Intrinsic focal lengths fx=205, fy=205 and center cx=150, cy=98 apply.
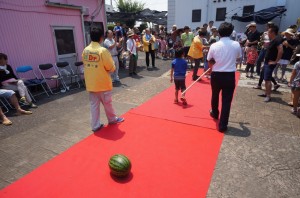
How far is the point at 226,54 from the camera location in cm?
383

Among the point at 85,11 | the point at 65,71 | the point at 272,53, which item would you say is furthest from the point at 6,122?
the point at 272,53

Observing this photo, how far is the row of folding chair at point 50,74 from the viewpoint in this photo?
6.38 metres

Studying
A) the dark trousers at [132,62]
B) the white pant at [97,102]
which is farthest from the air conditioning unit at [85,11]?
the white pant at [97,102]

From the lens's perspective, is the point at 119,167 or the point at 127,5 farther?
the point at 127,5

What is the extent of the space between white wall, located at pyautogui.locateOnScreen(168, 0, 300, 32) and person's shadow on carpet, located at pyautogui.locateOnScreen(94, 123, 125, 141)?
59.7 ft

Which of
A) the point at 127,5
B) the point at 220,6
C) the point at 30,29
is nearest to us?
the point at 30,29

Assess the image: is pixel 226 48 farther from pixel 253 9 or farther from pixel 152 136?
pixel 253 9

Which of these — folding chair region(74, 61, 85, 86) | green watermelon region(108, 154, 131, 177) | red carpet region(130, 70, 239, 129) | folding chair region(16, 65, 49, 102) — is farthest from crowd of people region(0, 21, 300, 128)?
green watermelon region(108, 154, 131, 177)

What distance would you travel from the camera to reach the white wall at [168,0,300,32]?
1648 centimetres

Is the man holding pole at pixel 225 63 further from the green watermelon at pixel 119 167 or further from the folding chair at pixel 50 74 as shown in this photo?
the folding chair at pixel 50 74

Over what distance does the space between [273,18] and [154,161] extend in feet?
58.9

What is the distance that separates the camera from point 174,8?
21.9 meters

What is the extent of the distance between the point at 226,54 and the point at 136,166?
8.43ft

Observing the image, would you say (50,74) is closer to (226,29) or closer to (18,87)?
(18,87)
